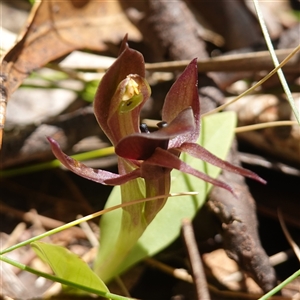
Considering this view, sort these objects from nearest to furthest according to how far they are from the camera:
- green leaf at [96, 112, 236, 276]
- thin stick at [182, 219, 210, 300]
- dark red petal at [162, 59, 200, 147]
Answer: dark red petal at [162, 59, 200, 147] → thin stick at [182, 219, 210, 300] → green leaf at [96, 112, 236, 276]

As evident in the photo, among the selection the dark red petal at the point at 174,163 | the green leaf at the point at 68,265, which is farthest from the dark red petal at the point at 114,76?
the green leaf at the point at 68,265

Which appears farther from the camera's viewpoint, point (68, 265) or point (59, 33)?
point (59, 33)

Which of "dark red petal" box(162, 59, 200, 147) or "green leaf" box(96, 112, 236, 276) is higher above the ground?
"dark red petal" box(162, 59, 200, 147)

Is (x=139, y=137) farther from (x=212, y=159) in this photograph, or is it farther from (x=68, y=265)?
(x=68, y=265)

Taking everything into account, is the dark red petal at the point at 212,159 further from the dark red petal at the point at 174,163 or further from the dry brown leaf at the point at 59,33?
the dry brown leaf at the point at 59,33

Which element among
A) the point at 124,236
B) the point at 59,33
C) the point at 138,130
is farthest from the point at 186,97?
the point at 59,33

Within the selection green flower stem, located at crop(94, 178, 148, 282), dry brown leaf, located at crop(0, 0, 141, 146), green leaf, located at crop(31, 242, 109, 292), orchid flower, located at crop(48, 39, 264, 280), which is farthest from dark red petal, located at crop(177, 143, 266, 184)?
dry brown leaf, located at crop(0, 0, 141, 146)

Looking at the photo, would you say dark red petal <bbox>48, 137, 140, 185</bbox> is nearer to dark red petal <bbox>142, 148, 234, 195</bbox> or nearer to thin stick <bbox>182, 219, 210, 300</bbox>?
dark red petal <bbox>142, 148, 234, 195</bbox>
